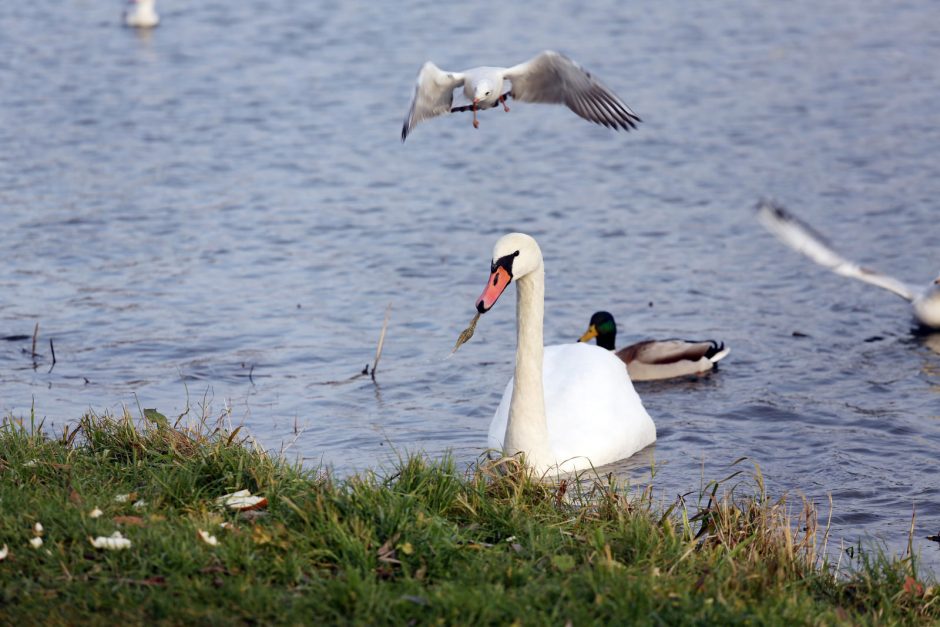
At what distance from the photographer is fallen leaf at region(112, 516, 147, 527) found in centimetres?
517

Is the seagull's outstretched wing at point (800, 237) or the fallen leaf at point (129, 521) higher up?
the seagull's outstretched wing at point (800, 237)

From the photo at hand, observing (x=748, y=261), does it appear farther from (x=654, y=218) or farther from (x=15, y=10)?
(x=15, y=10)

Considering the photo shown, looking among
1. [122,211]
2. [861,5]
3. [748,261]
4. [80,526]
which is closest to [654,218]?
[748,261]

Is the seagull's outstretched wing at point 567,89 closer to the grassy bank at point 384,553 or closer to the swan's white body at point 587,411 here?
the swan's white body at point 587,411

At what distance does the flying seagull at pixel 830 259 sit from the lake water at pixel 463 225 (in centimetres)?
30

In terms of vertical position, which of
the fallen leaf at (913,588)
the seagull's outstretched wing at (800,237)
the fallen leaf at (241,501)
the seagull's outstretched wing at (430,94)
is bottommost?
the fallen leaf at (913,588)

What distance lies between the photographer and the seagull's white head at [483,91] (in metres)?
8.02

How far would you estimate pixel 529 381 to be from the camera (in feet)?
23.5

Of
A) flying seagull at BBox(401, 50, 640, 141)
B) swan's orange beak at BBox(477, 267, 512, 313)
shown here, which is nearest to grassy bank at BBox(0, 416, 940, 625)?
swan's orange beak at BBox(477, 267, 512, 313)

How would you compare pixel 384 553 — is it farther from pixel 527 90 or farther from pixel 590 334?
pixel 590 334

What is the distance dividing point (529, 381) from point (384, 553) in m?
2.27

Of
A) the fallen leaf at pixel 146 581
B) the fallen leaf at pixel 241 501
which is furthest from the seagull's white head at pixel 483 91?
the fallen leaf at pixel 146 581

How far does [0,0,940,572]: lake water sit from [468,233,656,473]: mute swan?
310 millimetres

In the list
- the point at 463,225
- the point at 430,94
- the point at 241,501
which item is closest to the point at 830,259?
the point at 430,94
